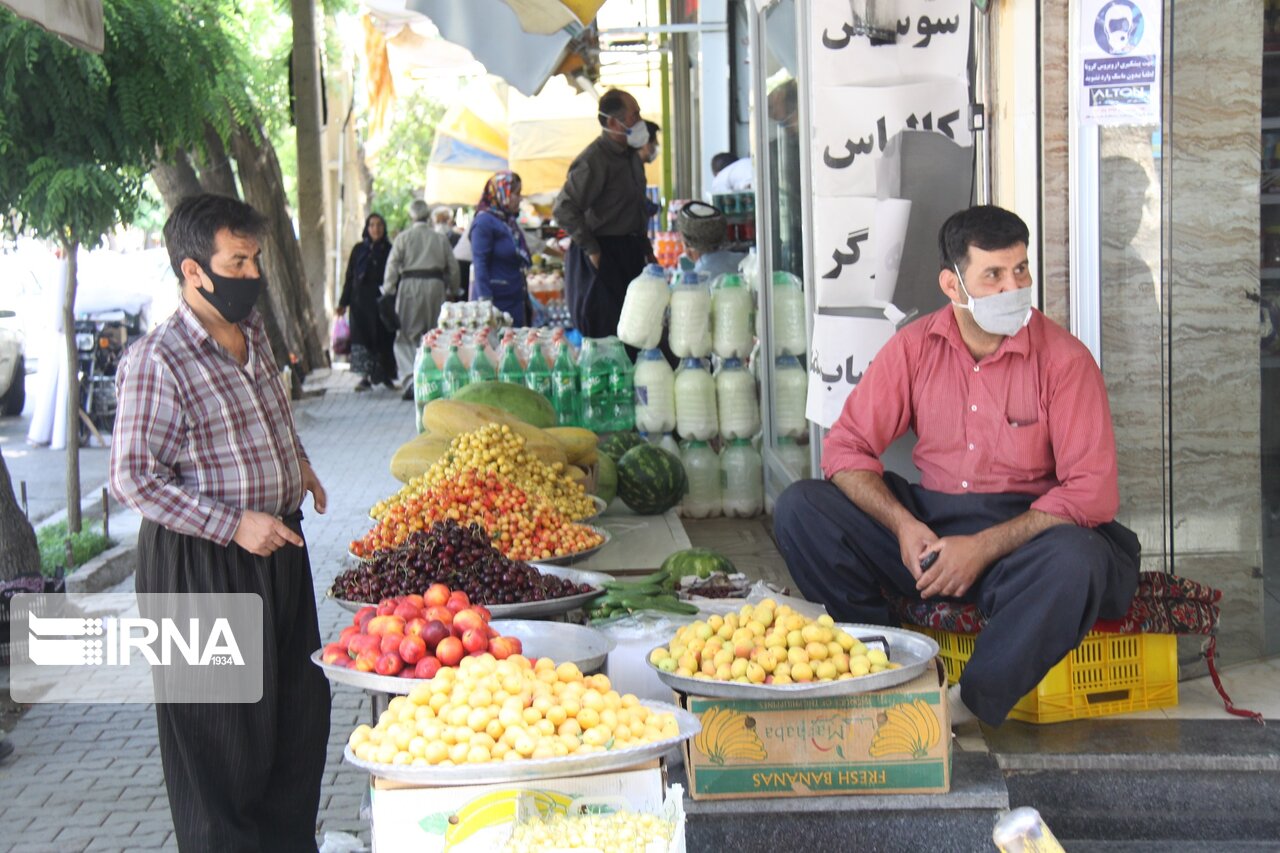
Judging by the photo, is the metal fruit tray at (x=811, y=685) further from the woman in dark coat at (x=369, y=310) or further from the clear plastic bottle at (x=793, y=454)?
the woman in dark coat at (x=369, y=310)

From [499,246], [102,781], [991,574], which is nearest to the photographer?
[991,574]

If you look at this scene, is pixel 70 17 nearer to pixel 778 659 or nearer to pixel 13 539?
pixel 13 539

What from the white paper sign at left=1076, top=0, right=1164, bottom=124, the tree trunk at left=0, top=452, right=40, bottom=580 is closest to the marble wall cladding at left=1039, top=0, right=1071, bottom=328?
the white paper sign at left=1076, top=0, right=1164, bottom=124

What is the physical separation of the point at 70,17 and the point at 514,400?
277 cm

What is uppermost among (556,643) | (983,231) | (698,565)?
(983,231)

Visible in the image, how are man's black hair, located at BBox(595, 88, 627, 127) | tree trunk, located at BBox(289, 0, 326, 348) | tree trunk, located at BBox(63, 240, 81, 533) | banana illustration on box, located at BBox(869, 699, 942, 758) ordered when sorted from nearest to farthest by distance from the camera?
Answer: banana illustration on box, located at BBox(869, 699, 942, 758) < tree trunk, located at BBox(63, 240, 81, 533) < man's black hair, located at BBox(595, 88, 627, 127) < tree trunk, located at BBox(289, 0, 326, 348)

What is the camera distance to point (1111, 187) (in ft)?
13.5

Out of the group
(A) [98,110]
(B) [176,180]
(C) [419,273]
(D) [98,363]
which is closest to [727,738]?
(A) [98,110]

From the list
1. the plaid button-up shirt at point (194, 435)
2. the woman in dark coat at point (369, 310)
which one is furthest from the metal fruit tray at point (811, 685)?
the woman in dark coat at point (369, 310)

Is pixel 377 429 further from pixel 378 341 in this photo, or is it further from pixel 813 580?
pixel 813 580

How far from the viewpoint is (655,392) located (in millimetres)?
7094

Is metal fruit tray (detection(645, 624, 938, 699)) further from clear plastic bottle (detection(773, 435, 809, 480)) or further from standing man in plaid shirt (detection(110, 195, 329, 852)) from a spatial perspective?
clear plastic bottle (detection(773, 435, 809, 480))

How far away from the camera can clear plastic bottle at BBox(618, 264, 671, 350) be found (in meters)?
7.04

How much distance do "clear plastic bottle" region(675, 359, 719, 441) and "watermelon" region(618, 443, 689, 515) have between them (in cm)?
51
